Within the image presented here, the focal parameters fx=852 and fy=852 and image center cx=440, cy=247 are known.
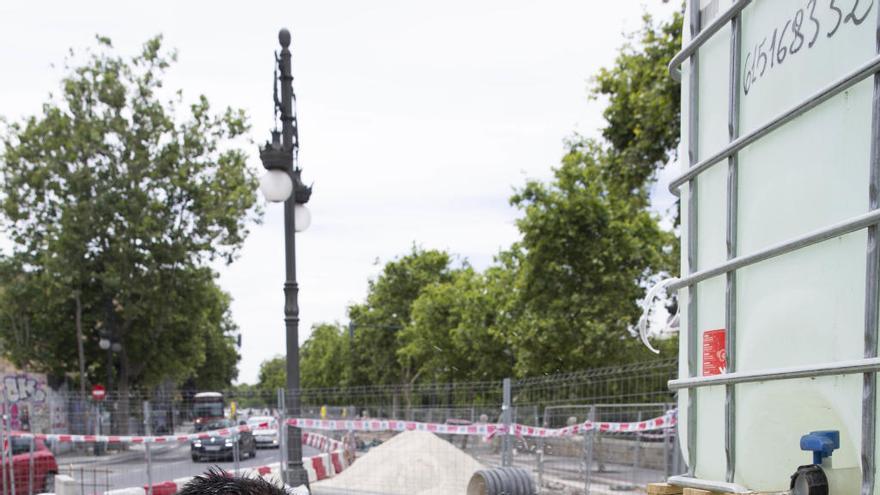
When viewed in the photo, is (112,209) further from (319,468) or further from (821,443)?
(821,443)

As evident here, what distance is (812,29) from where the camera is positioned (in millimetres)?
2787

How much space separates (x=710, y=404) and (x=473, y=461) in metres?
12.3

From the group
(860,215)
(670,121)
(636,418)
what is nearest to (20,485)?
(636,418)

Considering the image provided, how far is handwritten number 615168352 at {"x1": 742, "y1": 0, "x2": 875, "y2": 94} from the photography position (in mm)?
2555

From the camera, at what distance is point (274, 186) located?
9.27 m

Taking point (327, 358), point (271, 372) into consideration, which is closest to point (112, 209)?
point (327, 358)

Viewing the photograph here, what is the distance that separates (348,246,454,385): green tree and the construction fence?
43.2 metres

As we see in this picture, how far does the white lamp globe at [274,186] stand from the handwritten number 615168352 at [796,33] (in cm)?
668

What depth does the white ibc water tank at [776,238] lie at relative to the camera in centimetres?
247

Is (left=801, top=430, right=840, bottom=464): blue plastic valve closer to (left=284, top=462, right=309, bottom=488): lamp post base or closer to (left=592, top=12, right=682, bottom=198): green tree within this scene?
(left=284, top=462, right=309, bottom=488): lamp post base

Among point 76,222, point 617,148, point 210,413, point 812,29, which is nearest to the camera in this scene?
point 812,29

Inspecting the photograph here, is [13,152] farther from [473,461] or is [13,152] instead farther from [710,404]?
[710,404]

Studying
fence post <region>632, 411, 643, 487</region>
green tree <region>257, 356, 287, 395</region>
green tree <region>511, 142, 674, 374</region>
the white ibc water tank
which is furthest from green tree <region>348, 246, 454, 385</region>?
green tree <region>257, 356, 287, 395</region>

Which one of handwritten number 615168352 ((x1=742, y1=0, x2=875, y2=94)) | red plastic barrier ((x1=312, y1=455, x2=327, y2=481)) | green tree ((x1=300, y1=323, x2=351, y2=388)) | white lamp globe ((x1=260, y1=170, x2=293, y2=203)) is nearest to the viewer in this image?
handwritten number 615168352 ((x1=742, y1=0, x2=875, y2=94))
